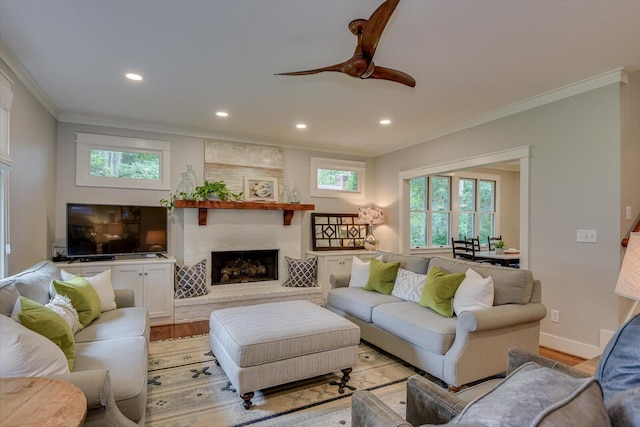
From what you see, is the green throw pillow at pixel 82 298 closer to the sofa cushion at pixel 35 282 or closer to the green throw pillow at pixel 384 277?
the sofa cushion at pixel 35 282

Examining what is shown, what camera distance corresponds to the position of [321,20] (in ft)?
7.31

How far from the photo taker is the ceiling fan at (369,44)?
72.8 inches

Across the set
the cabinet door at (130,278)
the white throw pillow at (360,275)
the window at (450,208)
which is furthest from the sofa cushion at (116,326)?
the window at (450,208)

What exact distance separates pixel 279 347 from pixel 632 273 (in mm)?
2129

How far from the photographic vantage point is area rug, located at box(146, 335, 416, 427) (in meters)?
2.17

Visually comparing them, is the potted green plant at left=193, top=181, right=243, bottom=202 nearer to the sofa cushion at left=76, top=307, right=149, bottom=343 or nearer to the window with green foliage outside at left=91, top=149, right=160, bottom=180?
the window with green foliage outside at left=91, top=149, right=160, bottom=180

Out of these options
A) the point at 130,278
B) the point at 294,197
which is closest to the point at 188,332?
the point at 130,278

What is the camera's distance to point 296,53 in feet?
8.80

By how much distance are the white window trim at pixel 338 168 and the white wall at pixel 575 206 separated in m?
2.69

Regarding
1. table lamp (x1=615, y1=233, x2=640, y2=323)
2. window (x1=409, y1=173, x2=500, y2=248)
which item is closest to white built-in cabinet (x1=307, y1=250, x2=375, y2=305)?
Answer: window (x1=409, y1=173, x2=500, y2=248)

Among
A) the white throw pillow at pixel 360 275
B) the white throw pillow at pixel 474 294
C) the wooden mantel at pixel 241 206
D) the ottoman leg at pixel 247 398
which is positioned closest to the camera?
the ottoman leg at pixel 247 398

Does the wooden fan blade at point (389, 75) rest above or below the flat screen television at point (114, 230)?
above

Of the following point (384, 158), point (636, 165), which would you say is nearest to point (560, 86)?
point (636, 165)

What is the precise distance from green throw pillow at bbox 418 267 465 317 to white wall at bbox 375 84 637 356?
4.18ft
